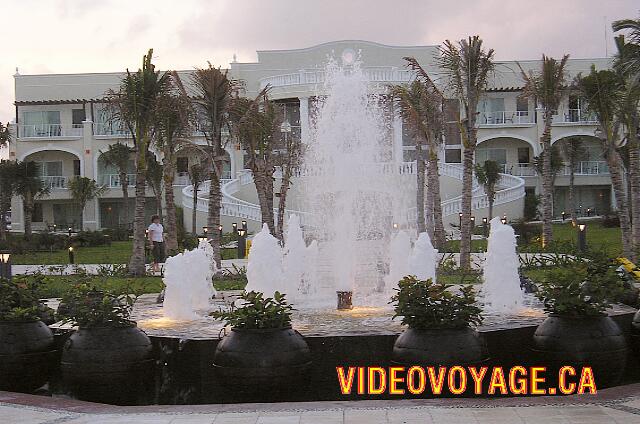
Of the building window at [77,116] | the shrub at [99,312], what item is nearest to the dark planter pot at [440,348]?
the shrub at [99,312]

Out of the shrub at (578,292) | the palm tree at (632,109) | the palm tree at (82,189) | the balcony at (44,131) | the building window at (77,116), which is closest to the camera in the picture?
the shrub at (578,292)

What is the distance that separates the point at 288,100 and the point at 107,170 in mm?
Answer: 12538

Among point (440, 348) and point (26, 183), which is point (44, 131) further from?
point (440, 348)

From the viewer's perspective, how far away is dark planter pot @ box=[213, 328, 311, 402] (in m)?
8.09

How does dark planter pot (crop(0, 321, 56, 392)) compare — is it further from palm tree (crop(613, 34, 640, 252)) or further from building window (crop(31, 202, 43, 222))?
building window (crop(31, 202, 43, 222))

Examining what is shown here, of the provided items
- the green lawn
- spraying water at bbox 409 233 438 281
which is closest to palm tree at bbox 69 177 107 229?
the green lawn

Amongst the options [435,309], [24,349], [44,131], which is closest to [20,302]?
[24,349]

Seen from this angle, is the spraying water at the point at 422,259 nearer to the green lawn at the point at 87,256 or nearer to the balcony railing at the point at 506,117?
the green lawn at the point at 87,256

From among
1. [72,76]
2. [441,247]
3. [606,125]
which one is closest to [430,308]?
[606,125]

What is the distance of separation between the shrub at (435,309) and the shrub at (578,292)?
1005mm

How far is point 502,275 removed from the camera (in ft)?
47.0

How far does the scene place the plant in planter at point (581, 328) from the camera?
8.55 meters

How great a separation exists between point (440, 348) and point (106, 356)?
341cm

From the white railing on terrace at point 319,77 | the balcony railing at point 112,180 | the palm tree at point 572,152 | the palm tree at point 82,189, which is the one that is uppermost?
the white railing on terrace at point 319,77
